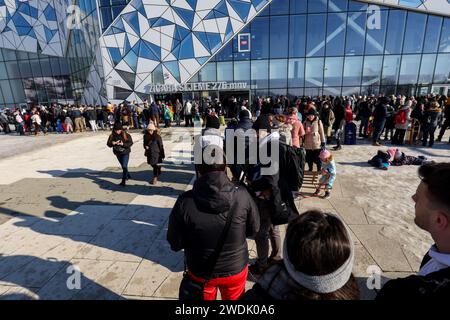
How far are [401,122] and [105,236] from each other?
1045cm

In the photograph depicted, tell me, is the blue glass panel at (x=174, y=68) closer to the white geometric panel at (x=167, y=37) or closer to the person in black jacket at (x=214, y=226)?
the white geometric panel at (x=167, y=37)

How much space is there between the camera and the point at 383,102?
367 inches

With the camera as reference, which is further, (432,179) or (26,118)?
(26,118)

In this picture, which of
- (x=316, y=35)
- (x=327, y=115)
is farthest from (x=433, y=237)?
(x=316, y=35)

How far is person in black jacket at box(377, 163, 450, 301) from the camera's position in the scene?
1.03 m

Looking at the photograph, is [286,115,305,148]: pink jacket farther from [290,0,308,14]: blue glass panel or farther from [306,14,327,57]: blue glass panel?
[290,0,308,14]: blue glass panel

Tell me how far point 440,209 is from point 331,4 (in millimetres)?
23248

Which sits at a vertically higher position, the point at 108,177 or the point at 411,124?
the point at 411,124

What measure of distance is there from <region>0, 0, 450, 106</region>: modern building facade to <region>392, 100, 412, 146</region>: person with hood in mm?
12349

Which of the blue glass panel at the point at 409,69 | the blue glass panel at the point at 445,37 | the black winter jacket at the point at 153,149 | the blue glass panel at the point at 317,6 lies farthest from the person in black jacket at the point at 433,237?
the blue glass panel at the point at 445,37

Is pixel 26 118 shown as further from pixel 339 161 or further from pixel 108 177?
pixel 339 161

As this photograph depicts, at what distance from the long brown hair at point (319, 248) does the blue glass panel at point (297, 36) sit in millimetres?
22239

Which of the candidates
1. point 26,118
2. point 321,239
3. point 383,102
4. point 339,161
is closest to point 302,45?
point 383,102

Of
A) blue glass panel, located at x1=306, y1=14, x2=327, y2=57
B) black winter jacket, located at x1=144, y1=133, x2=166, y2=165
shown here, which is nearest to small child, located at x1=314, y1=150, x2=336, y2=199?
black winter jacket, located at x1=144, y1=133, x2=166, y2=165
